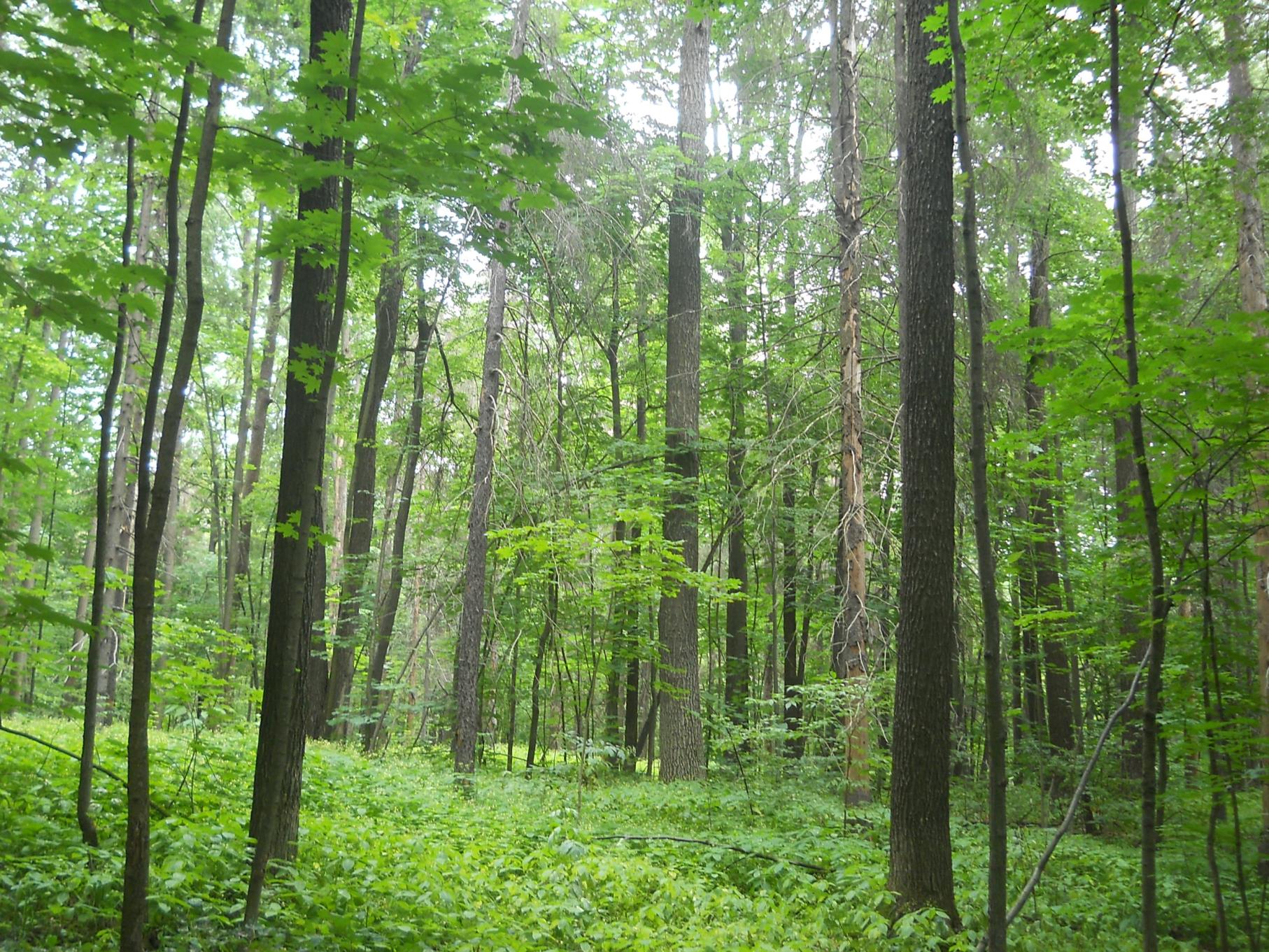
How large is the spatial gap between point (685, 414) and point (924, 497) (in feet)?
20.6

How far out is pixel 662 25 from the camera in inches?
553

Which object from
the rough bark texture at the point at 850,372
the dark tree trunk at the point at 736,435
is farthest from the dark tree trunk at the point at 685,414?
the rough bark texture at the point at 850,372

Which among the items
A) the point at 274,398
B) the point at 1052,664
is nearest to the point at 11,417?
the point at 1052,664

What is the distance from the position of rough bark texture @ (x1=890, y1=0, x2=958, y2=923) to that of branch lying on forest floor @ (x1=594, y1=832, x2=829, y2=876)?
1.42 meters

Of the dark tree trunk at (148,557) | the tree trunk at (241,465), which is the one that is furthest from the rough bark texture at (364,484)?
the dark tree trunk at (148,557)

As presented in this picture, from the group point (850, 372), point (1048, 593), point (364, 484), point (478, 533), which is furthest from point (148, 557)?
point (1048, 593)

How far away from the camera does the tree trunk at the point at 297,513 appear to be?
385cm

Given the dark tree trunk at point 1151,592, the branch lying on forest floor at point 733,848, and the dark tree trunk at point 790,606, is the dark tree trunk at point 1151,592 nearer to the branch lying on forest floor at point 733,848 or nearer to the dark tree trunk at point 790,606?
the branch lying on forest floor at point 733,848

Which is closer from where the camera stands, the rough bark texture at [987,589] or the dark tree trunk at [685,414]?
the rough bark texture at [987,589]

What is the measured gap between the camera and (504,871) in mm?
5746

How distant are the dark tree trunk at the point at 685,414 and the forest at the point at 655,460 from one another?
0.07 meters

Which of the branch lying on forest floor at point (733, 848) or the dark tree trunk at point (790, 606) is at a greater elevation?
the dark tree trunk at point (790, 606)

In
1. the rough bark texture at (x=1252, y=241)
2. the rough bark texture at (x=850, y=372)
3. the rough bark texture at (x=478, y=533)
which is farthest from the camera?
the rough bark texture at (x=478, y=533)

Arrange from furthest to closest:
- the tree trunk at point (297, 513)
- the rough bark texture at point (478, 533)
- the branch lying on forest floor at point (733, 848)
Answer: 1. the rough bark texture at point (478, 533)
2. the branch lying on forest floor at point (733, 848)
3. the tree trunk at point (297, 513)
